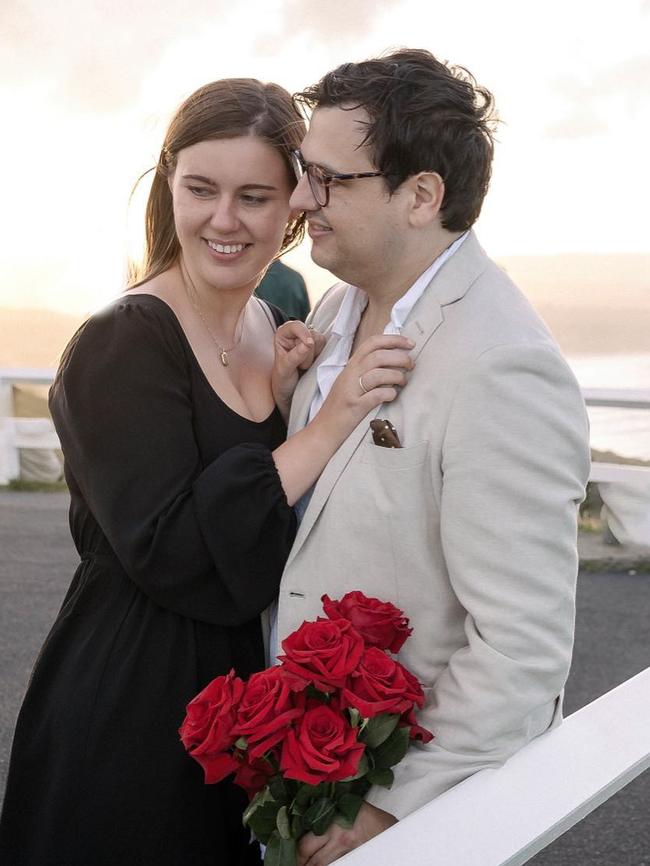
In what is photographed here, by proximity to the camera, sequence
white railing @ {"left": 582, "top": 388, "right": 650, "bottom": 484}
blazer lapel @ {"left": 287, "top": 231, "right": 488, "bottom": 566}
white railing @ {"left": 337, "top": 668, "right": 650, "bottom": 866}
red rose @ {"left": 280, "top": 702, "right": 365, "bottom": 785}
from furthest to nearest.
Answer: white railing @ {"left": 582, "top": 388, "right": 650, "bottom": 484} → blazer lapel @ {"left": 287, "top": 231, "right": 488, "bottom": 566} → red rose @ {"left": 280, "top": 702, "right": 365, "bottom": 785} → white railing @ {"left": 337, "top": 668, "right": 650, "bottom": 866}

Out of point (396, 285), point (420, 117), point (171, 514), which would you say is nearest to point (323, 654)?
point (171, 514)

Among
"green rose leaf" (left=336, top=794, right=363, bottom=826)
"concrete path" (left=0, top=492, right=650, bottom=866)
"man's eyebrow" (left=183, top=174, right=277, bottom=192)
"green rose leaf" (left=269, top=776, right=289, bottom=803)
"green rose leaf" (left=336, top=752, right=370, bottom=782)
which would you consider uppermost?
"man's eyebrow" (left=183, top=174, right=277, bottom=192)

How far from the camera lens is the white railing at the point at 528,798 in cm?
163

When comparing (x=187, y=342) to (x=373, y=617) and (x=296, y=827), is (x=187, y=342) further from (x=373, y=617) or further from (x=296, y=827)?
(x=296, y=827)

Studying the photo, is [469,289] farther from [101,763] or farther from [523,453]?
[101,763]

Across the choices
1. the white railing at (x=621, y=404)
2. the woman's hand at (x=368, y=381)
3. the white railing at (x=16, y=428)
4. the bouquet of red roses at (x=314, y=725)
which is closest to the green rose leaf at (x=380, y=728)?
the bouquet of red roses at (x=314, y=725)

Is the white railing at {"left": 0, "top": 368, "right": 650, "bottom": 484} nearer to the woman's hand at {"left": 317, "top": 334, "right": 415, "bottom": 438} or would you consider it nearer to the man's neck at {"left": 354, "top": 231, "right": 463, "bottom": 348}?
the man's neck at {"left": 354, "top": 231, "right": 463, "bottom": 348}

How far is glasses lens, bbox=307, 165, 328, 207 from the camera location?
213 cm

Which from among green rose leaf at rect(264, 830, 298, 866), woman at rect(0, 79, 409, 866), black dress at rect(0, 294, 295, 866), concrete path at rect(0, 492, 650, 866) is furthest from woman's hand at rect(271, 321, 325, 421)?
concrete path at rect(0, 492, 650, 866)

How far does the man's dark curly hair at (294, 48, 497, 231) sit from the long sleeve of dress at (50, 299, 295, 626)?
0.59 metres

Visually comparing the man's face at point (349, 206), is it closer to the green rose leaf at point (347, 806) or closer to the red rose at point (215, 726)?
the red rose at point (215, 726)

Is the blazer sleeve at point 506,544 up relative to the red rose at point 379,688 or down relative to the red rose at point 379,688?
up

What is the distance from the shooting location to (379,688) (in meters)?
1.80

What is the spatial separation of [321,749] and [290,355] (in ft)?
3.28
